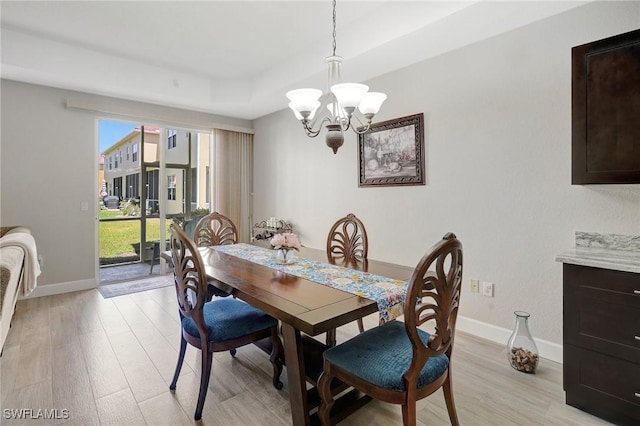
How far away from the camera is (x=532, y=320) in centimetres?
242

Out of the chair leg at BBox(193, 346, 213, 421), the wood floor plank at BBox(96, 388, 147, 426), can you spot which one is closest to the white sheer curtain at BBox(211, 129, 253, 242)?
the wood floor plank at BBox(96, 388, 147, 426)

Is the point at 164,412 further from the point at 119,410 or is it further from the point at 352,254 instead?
the point at 352,254

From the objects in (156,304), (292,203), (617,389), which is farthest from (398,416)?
(292,203)

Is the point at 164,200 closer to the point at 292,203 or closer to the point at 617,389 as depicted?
the point at 292,203

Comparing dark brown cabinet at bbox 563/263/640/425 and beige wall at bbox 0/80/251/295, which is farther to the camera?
beige wall at bbox 0/80/251/295

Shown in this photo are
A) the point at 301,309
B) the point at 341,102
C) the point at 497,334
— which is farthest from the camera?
the point at 497,334

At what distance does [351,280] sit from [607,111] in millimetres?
1771

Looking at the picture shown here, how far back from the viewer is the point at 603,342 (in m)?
1.68

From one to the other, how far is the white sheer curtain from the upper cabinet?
14.5 feet

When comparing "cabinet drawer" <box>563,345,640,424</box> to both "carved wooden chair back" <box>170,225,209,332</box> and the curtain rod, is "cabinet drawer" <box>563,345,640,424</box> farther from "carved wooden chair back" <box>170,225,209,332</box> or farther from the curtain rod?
the curtain rod

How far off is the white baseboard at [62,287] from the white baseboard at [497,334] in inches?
172

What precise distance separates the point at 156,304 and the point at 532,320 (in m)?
3.64

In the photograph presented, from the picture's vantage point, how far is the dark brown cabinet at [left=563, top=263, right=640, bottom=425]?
5.24 ft

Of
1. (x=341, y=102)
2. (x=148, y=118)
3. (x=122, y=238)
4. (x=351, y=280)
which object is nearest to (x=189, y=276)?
(x=351, y=280)
